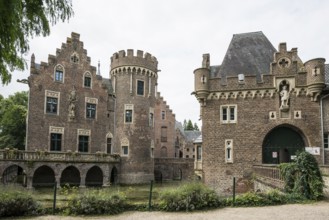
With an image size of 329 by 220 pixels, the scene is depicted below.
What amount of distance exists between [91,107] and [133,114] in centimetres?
480

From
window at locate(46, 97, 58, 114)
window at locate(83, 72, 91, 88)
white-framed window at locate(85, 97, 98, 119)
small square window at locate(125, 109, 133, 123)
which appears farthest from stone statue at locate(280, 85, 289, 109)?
window at locate(46, 97, 58, 114)

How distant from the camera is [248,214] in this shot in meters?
9.21

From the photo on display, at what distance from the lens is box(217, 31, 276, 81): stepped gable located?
23844mm

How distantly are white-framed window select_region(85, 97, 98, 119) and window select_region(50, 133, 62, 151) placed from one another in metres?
3.86

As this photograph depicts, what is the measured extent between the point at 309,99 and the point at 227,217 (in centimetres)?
1555

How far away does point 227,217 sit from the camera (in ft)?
29.0

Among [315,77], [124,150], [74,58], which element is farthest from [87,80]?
[315,77]

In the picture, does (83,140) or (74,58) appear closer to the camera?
(83,140)

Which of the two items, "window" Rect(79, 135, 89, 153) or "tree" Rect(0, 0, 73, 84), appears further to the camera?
"window" Rect(79, 135, 89, 153)

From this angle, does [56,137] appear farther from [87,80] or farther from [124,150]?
[124,150]

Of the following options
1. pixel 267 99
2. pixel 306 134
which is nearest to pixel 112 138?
pixel 267 99

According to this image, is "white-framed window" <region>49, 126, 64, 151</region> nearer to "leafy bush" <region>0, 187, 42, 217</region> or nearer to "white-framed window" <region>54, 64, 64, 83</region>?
"white-framed window" <region>54, 64, 64, 83</region>

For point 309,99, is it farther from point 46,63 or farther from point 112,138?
point 46,63

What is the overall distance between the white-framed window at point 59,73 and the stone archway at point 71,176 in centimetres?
922
